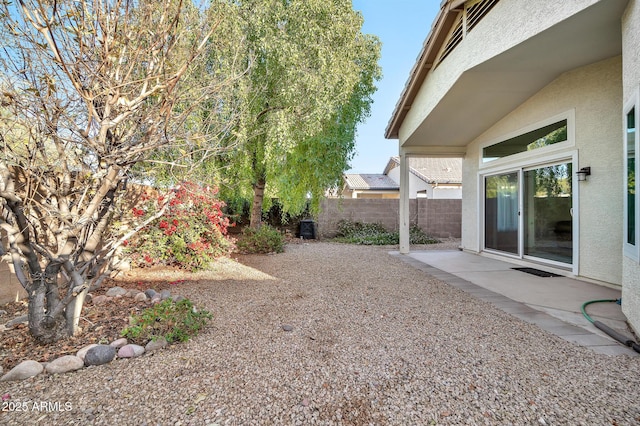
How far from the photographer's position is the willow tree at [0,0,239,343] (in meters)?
2.46

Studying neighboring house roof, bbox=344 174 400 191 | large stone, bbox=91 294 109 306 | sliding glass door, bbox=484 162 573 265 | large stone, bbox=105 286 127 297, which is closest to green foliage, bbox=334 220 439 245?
sliding glass door, bbox=484 162 573 265

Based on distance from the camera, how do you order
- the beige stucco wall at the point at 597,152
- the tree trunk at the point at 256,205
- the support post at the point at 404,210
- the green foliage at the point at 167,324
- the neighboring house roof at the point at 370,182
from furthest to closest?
the neighboring house roof at the point at 370,182, the tree trunk at the point at 256,205, the support post at the point at 404,210, the beige stucco wall at the point at 597,152, the green foliage at the point at 167,324

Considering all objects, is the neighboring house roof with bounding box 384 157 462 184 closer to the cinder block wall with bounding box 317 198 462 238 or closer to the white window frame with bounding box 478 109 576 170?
the cinder block wall with bounding box 317 198 462 238

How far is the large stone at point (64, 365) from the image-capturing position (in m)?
2.33

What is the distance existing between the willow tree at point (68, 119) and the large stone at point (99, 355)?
22.7 inches

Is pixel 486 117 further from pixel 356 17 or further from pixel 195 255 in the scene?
pixel 195 255

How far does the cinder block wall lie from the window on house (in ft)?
15.3

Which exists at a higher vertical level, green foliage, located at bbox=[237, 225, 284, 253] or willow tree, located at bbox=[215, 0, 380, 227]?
willow tree, located at bbox=[215, 0, 380, 227]

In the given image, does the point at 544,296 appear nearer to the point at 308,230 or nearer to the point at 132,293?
the point at 132,293

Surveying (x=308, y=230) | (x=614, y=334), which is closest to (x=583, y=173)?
(x=614, y=334)

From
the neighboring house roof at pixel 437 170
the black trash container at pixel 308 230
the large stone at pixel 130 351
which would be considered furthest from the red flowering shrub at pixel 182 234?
the neighboring house roof at pixel 437 170

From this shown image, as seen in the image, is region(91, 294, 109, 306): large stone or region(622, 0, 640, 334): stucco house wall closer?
region(622, 0, 640, 334): stucco house wall

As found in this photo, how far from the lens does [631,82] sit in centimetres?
318

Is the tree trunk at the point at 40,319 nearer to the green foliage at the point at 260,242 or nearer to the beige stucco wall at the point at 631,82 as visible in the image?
the beige stucco wall at the point at 631,82
